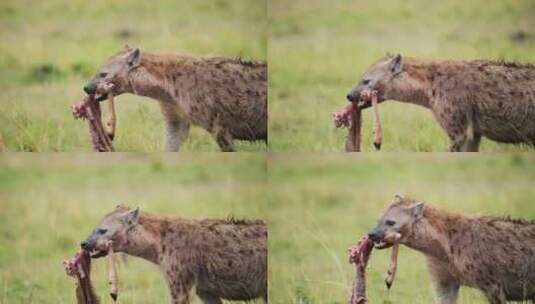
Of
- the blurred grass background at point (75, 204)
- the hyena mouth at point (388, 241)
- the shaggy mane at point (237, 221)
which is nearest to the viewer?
the blurred grass background at point (75, 204)

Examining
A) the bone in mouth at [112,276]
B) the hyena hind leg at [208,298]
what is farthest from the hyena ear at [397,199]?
the bone in mouth at [112,276]

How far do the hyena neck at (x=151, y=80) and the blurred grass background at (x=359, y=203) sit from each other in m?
0.52

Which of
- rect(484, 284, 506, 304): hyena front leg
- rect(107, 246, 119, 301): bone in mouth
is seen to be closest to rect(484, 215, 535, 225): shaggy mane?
rect(484, 284, 506, 304): hyena front leg

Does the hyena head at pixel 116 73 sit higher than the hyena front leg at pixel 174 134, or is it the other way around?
the hyena head at pixel 116 73

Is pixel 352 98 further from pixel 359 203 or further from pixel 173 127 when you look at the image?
pixel 173 127

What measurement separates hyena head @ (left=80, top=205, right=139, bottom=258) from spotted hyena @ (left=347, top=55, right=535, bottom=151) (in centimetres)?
105

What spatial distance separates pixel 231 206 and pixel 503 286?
1158 millimetres

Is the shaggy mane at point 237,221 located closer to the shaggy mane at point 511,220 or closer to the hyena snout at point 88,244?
the hyena snout at point 88,244

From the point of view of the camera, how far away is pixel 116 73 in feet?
13.9

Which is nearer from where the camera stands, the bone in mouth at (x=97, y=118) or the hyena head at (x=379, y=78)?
the bone in mouth at (x=97, y=118)

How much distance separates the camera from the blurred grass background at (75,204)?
4.14 m

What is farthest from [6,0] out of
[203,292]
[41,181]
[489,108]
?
[489,108]

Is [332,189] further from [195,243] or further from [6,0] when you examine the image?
[6,0]

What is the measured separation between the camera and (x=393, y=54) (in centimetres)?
431
